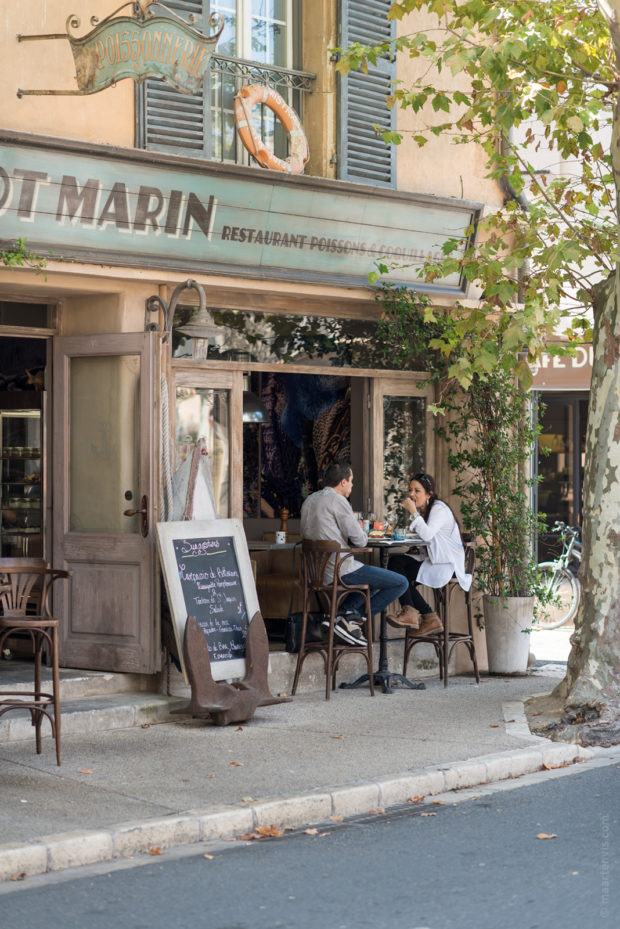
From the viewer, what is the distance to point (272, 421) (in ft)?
44.7

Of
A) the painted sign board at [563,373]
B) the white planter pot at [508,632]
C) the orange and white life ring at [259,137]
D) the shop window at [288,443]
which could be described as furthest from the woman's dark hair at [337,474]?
the painted sign board at [563,373]

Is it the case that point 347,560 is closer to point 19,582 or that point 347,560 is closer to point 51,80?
point 19,582

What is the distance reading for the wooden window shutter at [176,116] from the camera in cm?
1001

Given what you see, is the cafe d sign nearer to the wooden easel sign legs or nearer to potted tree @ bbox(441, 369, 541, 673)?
the wooden easel sign legs

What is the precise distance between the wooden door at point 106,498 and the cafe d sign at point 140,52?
1927 millimetres

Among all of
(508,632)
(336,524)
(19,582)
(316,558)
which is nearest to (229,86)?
(336,524)

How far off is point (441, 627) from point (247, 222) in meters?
3.69

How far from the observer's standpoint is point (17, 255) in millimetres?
9070

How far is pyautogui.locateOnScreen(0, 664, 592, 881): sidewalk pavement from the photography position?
6.52 metres

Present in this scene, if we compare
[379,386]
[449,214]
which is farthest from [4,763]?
[449,214]

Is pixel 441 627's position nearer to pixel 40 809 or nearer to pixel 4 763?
pixel 4 763

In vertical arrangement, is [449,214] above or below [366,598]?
above

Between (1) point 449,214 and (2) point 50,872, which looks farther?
(1) point 449,214

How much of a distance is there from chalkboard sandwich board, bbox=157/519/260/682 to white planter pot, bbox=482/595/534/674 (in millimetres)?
2829
